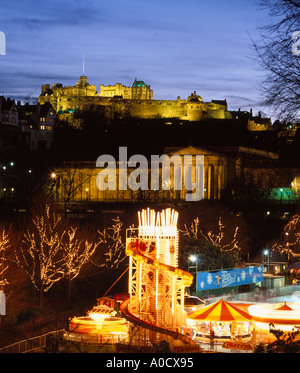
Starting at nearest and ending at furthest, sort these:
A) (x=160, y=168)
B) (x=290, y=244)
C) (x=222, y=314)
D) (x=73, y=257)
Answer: (x=222, y=314), (x=73, y=257), (x=290, y=244), (x=160, y=168)

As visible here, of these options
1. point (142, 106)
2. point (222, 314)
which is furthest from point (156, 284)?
point (142, 106)

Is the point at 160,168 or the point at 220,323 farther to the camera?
the point at 160,168

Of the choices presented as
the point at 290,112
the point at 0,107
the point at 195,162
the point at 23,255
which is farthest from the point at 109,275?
the point at 0,107

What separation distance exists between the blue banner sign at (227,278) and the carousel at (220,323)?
4863 millimetres

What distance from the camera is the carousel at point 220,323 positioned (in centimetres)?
2300

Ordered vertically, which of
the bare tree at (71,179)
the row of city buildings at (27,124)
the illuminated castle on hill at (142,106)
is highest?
the illuminated castle on hill at (142,106)

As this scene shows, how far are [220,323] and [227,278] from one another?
25.7ft

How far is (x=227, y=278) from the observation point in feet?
106

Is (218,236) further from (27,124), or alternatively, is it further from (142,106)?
(142,106)

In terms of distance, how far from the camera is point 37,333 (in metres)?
29.2

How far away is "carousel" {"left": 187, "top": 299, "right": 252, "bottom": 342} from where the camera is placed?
2300cm

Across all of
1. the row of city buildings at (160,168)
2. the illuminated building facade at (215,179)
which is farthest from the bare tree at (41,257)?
the illuminated building facade at (215,179)

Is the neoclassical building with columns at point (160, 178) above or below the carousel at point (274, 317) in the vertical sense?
above

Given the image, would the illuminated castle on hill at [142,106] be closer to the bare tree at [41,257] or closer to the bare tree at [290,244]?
the bare tree at [290,244]
